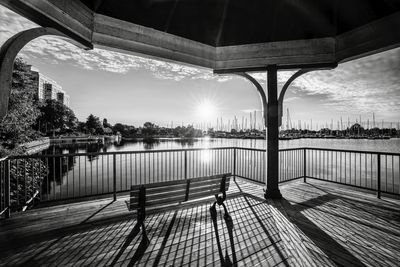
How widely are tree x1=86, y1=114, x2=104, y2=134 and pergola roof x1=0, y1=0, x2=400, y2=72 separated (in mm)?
98238

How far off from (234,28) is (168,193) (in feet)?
12.1

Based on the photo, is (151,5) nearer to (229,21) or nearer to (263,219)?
(229,21)

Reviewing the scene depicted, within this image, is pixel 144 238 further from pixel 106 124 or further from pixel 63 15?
pixel 106 124

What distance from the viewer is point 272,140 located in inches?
197

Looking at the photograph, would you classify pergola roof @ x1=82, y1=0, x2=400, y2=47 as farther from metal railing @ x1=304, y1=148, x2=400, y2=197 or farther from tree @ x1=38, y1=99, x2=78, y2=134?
tree @ x1=38, y1=99, x2=78, y2=134

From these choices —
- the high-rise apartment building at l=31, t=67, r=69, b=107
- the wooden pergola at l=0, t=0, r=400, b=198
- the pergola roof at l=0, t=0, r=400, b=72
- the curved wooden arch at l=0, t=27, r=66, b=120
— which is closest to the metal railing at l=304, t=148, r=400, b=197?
the wooden pergola at l=0, t=0, r=400, b=198

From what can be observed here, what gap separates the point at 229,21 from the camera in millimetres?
4023

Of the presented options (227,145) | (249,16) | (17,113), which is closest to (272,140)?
(249,16)

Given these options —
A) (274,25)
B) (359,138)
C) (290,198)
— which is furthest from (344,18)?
(359,138)

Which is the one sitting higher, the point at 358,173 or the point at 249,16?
the point at 249,16

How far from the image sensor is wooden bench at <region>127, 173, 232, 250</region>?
10.2 feet

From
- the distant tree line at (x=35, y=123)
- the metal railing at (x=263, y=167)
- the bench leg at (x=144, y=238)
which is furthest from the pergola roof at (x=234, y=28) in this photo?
the bench leg at (x=144, y=238)

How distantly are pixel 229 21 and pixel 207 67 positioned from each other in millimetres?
1198

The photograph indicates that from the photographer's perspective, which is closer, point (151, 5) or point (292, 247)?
point (292, 247)
